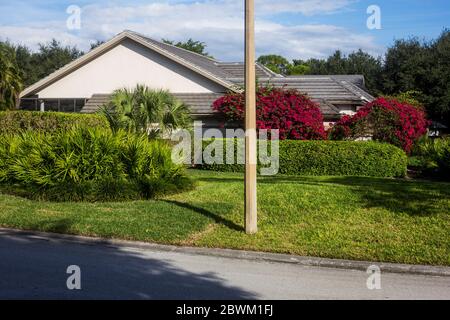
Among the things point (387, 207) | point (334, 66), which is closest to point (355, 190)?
point (387, 207)

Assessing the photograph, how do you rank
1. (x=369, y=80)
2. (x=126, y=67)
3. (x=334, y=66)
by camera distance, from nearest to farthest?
(x=126, y=67)
(x=369, y=80)
(x=334, y=66)

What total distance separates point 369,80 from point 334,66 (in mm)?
17155

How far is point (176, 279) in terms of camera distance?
25.2 ft

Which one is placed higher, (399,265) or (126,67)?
(126,67)

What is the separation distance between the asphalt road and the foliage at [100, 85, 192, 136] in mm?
10569

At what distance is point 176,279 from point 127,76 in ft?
74.7

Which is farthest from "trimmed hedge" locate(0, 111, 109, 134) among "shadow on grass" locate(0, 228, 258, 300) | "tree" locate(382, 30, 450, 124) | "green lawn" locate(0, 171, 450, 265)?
"tree" locate(382, 30, 450, 124)

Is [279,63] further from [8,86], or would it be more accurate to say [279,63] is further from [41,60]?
[8,86]

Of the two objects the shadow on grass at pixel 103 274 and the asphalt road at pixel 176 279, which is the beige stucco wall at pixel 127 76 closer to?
the shadow on grass at pixel 103 274

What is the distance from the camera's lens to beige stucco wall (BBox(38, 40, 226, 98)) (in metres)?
28.2

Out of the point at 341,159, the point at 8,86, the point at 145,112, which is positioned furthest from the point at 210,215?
the point at 8,86

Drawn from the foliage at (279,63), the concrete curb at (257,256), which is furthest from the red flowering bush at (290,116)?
the foliage at (279,63)

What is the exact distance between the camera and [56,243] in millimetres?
10172
